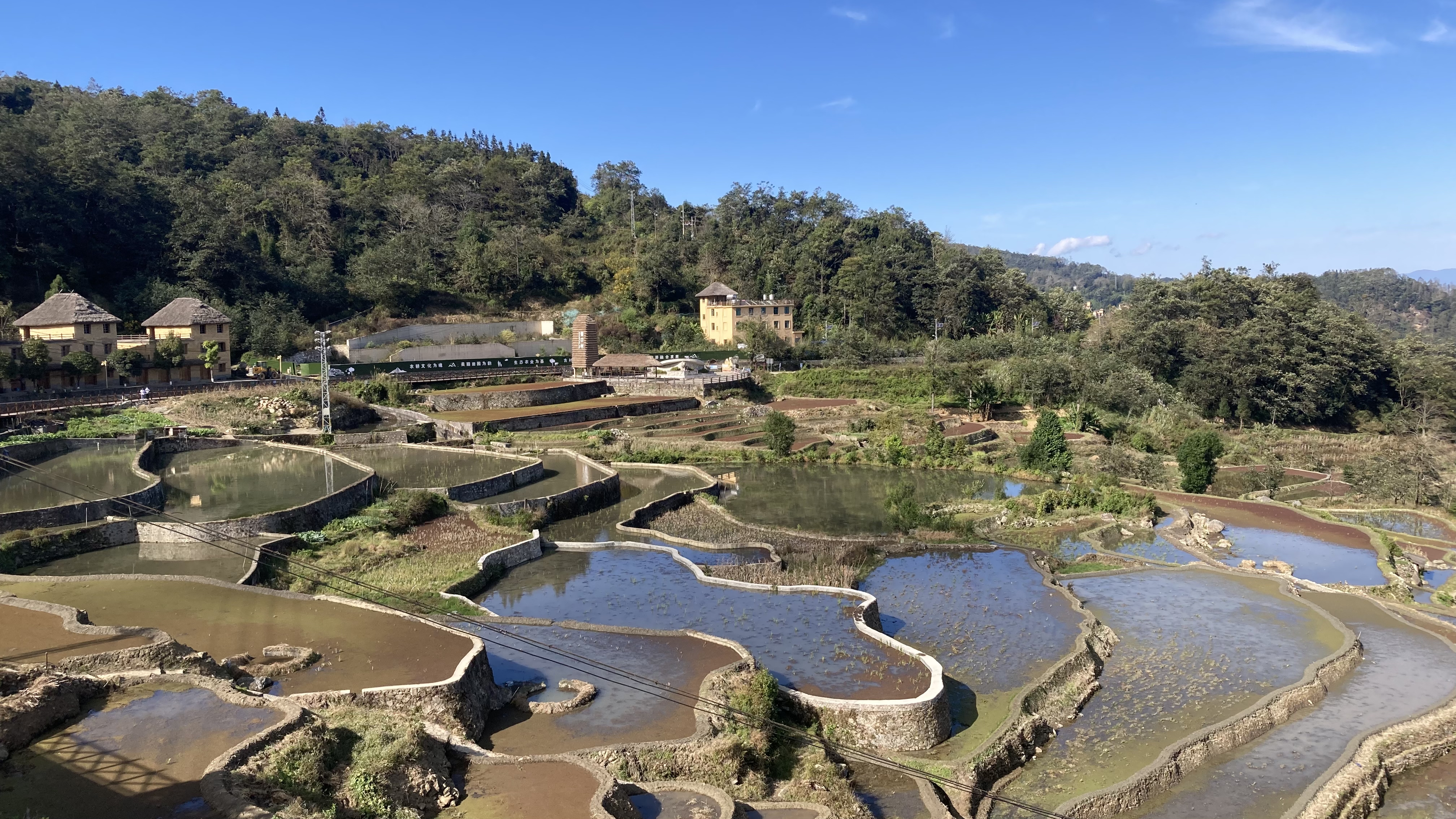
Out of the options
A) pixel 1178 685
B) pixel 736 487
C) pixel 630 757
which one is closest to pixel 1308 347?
pixel 736 487

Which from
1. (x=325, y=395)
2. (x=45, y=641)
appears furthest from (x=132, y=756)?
(x=325, y=395)

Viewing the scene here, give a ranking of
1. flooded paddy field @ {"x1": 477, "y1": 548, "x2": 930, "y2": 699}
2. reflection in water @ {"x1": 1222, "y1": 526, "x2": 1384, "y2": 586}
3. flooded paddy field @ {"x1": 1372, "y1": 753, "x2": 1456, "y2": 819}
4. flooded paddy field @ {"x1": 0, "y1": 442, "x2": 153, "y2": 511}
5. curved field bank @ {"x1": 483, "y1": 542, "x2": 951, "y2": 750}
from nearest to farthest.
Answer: flooded paddy field @ {"x1": 1372, "y1": 753, "x2": 1456, "y2": 819}, curved field bank @ {"x1": 483, "y1": 542, "x2": 951, "y2": 750}, flooded paddy field @ {"x1": 477, "y1": 548, "x2": 930, "y2": 699}, reflection in water @ {"x1": 1222, "y1": 526, "x2": 1384, "y2": 586}, flooded paddy field @ {"x1": 0, "y1": 442, "x2": 153, "y2": 511}

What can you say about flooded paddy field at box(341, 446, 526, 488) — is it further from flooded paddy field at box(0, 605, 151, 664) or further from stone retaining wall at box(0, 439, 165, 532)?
flooded paddy field at box(0, 605, 151, 664)

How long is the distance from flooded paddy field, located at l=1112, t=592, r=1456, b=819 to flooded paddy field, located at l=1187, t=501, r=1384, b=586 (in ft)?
10.0

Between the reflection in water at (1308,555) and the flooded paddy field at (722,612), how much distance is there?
11695 mm

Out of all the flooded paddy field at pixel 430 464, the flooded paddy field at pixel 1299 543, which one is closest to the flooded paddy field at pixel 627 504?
the flooded paddy field at pixel 430 464

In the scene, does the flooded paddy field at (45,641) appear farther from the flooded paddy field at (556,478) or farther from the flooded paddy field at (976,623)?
the flooded paddy field at (556,478)

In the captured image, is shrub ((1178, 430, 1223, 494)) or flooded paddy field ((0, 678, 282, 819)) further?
shrub ((1178, 430, 1223, 494))

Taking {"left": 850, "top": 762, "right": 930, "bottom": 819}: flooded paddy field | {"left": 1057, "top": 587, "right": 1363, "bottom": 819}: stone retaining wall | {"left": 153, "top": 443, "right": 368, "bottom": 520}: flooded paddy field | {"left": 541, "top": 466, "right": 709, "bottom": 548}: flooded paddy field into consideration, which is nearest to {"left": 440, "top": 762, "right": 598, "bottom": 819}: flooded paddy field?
{"left": 850, "top": 762, "right": 930, "bottom": 819}: flooded paddy field

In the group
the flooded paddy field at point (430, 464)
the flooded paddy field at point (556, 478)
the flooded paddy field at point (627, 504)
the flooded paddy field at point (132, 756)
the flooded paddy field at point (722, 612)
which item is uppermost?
the flooded paddy field at point (430, 464)

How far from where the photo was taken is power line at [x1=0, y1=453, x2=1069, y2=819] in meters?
11.1

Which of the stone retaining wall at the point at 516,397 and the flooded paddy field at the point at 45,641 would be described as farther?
the stone retaining wall at the point at 516,397

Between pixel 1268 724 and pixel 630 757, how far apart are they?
31.5 feet

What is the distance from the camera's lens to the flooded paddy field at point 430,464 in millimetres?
26609
